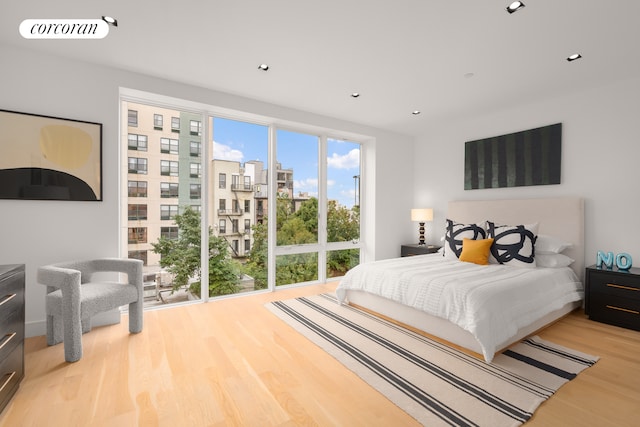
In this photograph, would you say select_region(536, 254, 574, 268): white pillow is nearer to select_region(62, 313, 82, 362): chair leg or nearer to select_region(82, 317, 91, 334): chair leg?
select_region(62, 313, 82, 362): chair leg

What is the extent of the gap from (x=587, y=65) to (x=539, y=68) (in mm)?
432

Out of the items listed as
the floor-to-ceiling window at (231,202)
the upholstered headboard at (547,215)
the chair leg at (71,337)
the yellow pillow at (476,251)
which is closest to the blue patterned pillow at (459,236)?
the yellow pillow at (476,251)

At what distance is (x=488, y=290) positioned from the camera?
238 centimetres

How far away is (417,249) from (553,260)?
1860 mm

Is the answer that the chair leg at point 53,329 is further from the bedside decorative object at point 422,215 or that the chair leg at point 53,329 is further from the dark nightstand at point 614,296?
the dark nightstand at point 614,296

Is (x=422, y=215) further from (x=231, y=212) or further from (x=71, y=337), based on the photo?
(x=71, y=337)

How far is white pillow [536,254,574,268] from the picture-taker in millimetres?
3277

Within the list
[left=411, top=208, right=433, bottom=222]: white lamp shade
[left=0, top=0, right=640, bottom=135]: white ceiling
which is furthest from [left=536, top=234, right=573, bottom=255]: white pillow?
[left=0, top=0, right=640, bottom=135]: white ceiling

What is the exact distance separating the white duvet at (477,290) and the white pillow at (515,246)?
0.12 m

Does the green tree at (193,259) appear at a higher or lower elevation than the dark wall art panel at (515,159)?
lower

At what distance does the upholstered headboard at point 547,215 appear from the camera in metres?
3.43

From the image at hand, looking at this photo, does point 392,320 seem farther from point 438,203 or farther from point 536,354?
point 438,203

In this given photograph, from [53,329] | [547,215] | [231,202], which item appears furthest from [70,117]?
[547,215]

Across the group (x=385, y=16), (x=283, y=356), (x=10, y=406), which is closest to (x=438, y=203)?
(x=385, y=16)
